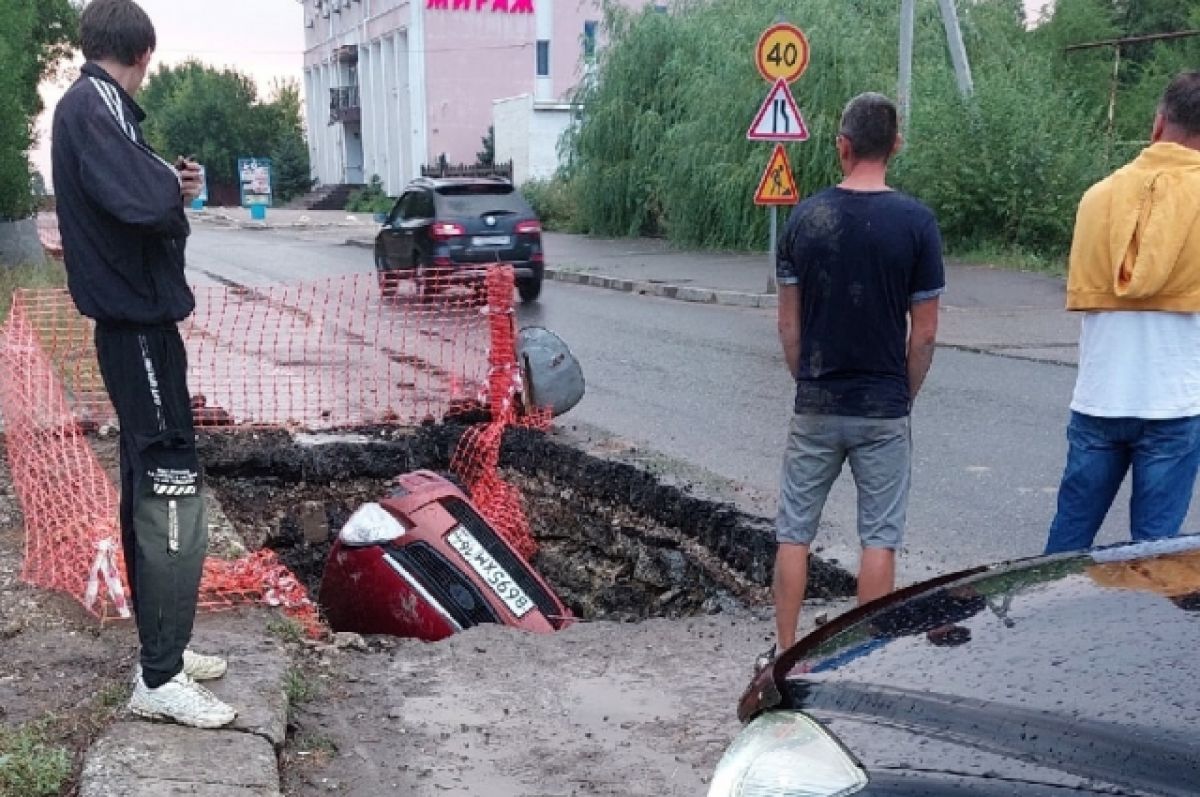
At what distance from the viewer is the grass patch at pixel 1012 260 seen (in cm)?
1709

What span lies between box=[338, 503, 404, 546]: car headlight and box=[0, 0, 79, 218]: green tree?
12.8m

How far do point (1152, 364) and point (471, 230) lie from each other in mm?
13867

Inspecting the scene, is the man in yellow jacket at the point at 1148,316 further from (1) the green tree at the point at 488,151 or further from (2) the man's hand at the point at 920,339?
(1) the green tree at the point at 488,151

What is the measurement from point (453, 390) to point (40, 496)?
11.5 ft

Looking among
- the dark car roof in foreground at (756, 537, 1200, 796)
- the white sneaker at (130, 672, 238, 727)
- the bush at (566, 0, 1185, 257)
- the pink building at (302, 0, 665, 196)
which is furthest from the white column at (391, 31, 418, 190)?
the dark car roof in foreground at (756, 537, 1200, 796)

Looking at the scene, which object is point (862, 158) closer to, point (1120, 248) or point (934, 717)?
point (1120, 248)

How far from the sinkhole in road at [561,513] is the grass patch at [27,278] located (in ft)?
21.7

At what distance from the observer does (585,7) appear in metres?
48.3

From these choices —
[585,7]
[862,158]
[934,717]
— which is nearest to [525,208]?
[862,158]

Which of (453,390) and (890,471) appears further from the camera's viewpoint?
(453,390)

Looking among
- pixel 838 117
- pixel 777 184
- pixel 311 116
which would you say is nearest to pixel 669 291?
pixel 777 184

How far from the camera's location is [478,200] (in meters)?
17.3

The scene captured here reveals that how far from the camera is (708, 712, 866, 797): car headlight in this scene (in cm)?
182

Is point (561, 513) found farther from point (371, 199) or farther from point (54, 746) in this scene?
point (371, 199)
